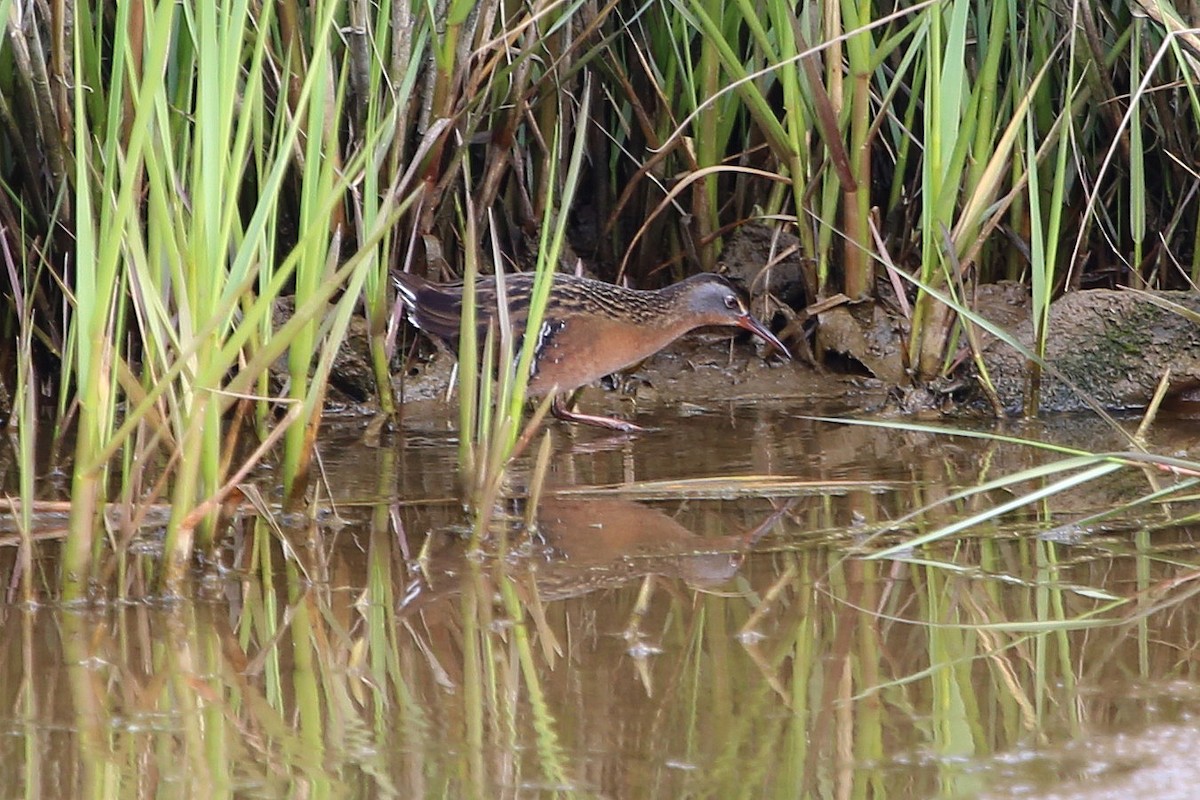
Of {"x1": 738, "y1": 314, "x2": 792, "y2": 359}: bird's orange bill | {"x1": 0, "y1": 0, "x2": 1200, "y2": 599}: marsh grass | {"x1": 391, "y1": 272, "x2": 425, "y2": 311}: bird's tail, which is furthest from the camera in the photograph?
{"x1": 738, "y1": 314, "x2": 792, "y2": 359}: bird's orange bill

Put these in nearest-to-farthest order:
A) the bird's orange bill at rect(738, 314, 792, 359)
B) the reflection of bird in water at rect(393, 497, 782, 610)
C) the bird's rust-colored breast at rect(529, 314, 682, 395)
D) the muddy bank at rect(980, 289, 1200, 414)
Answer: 1. the reflection of bird in water at rect(393, 497, 782, 610)
2. the bird's rust-colored breast at rect(529, 314, 682, 395)
3. the muddy bank at rect(980, 289, 1200, 414)
4. the bird's orange bill at rect(738, 314, 792, 359)

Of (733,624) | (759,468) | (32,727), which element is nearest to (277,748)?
(32,727)

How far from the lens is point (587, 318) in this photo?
435cm

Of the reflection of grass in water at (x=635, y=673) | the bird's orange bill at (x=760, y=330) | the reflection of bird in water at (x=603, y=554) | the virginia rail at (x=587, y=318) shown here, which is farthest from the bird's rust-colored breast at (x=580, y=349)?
the reflection of grass in water at (x=635, y=673)

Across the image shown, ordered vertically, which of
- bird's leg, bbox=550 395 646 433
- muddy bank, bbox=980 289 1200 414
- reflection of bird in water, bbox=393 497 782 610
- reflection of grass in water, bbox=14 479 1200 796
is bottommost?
reflection of grass in water, bbox=14 479 1200 796

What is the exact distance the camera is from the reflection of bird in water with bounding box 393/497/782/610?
2.59 m

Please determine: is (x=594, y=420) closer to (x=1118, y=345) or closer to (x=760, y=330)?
(x=760, y=330)

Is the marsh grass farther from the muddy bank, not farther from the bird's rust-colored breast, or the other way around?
the bird's rust-colored breast

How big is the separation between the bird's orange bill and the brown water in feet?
4.66

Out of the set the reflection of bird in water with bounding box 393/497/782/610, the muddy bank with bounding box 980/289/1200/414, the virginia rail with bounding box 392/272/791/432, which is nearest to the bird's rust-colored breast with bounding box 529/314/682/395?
the virginia rail with bounding box 392/272/791/432

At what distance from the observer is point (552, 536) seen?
293 cm

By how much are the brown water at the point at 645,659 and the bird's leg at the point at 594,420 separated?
3.12 feet

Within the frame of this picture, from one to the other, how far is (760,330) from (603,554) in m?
2.03

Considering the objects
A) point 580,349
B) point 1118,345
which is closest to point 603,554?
point 580,349
